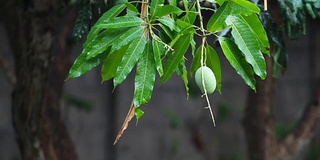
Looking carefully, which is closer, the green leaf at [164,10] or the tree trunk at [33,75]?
the green leaf at [164,10]

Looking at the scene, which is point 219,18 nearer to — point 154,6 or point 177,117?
point 154,6

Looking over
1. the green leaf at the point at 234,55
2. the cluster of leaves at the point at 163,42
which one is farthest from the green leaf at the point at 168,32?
the green leaf at the point at 234,55

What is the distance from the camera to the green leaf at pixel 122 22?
148 cm

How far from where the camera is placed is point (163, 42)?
151 cm

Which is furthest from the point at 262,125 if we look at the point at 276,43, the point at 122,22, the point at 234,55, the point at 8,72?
the point at 122,22

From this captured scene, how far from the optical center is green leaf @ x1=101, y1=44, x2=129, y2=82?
1.50 metres

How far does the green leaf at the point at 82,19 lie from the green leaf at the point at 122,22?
45 centimetres

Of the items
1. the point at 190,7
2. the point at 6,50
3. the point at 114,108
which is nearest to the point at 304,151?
the point at 114,108

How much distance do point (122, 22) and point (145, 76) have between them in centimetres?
12

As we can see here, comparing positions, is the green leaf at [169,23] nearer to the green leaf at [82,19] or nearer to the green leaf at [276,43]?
the green leaf at [82,19]

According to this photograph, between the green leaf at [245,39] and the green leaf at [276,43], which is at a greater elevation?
the green leaf at [245,39]

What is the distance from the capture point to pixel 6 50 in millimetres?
4535

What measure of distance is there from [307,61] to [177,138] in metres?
1.05

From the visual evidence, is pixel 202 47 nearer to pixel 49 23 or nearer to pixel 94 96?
pixel 49 23
